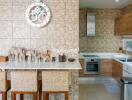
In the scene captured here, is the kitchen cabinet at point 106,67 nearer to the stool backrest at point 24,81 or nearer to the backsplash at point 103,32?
the backsplash at point 103,32

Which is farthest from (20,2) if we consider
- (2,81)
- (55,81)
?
(55,81)

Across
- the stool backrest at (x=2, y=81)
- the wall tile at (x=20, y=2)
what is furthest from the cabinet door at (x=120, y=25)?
the stool backrest at (x=2, y=81)

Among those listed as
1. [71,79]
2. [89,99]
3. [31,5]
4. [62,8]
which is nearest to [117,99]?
[89,99]

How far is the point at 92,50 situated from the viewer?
7793 millimetres

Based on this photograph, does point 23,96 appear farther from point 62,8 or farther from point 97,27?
point 97,27

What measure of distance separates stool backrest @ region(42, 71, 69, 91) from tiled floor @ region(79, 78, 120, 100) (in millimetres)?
2071

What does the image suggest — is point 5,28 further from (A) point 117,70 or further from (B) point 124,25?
(A) point 117,70

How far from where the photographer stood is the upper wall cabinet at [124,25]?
576 cm

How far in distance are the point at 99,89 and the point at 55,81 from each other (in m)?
3.19

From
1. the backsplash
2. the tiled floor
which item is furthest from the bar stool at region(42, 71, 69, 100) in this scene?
the backsplash

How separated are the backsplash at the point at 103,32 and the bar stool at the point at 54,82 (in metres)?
4.29

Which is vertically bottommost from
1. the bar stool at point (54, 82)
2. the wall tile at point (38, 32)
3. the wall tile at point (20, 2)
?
the bar stool at point (54, 82)

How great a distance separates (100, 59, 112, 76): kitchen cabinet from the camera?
23.9 ft

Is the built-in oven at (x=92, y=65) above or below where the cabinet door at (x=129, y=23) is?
below
